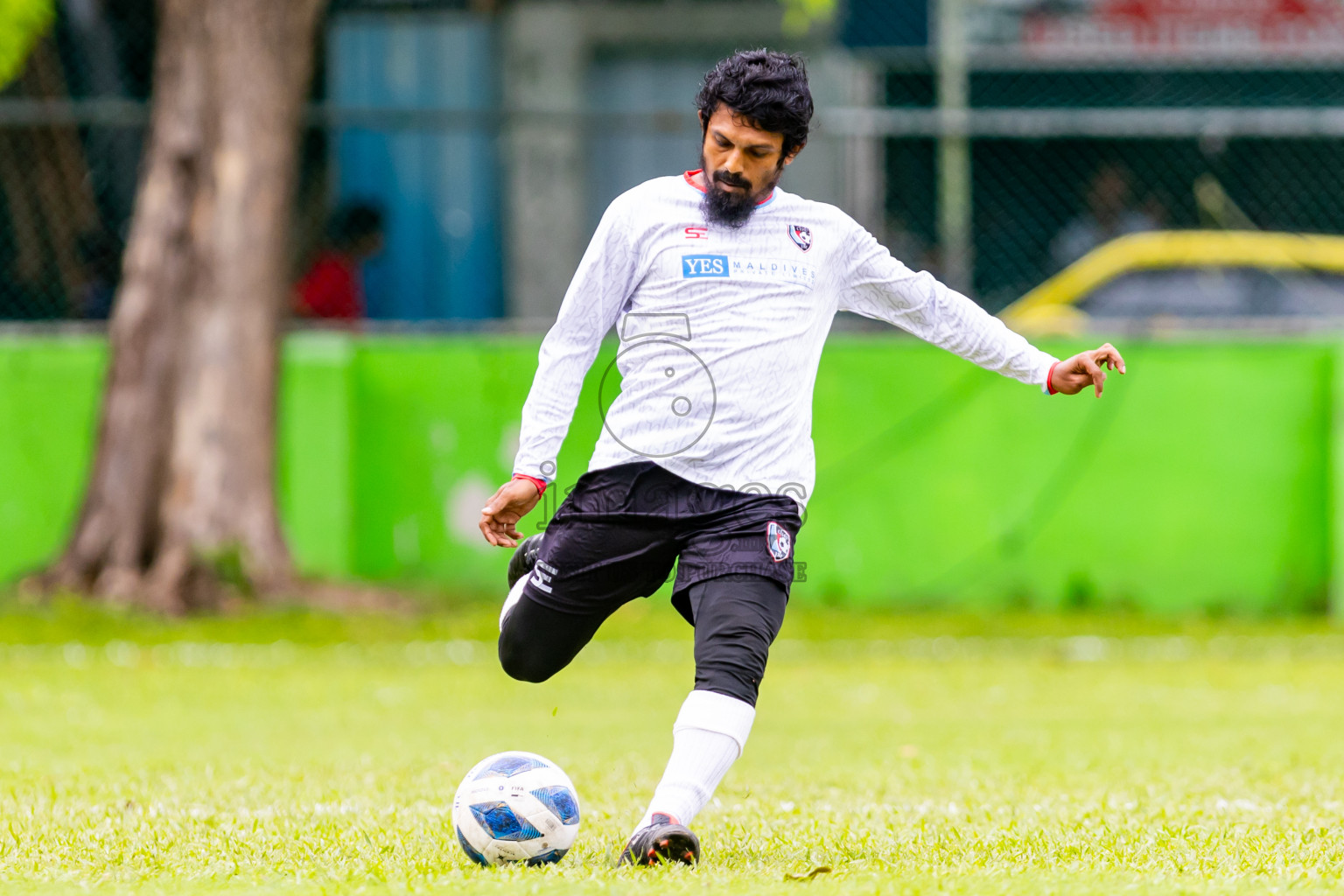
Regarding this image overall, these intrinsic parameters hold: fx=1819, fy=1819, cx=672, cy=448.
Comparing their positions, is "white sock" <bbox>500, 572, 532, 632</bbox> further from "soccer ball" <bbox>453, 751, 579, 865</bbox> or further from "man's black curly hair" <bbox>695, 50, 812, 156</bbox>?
"man's black curly hair" <bbox>695, 50, 812, 156</bbox>

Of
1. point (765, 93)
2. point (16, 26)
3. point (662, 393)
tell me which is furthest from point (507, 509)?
point (16, 26)

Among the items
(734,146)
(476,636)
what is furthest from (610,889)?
(476,636)

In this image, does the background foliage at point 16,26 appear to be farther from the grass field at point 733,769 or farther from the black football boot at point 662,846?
the black football boot at point 662,846

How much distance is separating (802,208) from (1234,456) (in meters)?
7.64

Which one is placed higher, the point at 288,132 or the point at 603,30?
the point at 603,30

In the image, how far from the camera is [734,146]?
4.38m

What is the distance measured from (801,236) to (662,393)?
0.53 meters

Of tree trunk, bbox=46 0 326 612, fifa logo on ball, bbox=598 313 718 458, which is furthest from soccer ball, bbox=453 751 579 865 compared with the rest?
tree trunk, bbox=46 0 326 612

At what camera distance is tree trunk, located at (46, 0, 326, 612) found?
10531mm

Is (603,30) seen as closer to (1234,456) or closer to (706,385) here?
(1234,456)

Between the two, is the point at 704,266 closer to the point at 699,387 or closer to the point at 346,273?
the point at 699,387

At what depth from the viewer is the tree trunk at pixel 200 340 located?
1053 cm

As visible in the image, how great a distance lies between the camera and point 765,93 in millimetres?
4309

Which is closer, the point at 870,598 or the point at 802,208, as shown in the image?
the point at 802,208
